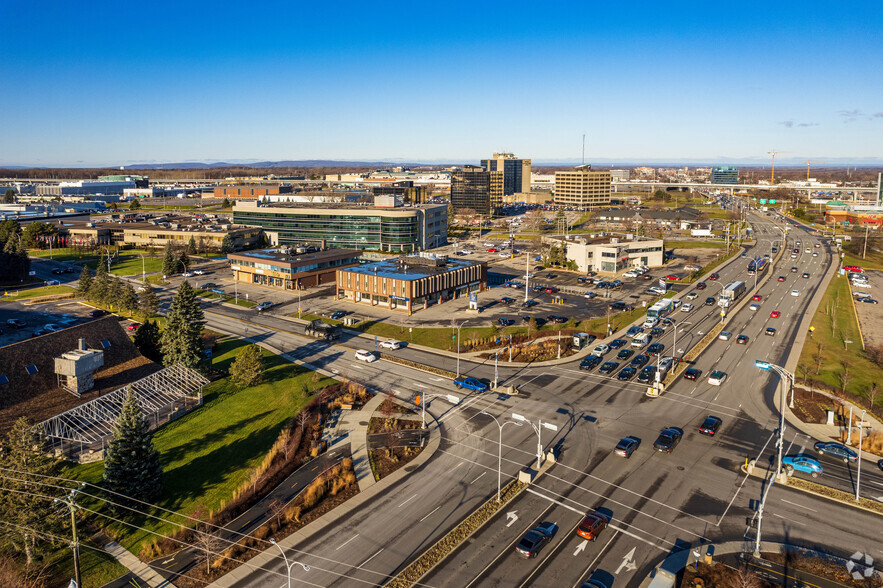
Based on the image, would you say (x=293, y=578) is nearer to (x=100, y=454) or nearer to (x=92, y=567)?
(x=92, y=567)

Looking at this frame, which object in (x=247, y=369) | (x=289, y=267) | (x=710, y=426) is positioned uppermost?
(x=289, y=267)

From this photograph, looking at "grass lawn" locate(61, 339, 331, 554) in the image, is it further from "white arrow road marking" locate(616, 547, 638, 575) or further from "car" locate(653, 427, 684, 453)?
"car" locate(653, 427, 684, 453)

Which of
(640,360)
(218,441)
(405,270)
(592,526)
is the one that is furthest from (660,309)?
(218,441)

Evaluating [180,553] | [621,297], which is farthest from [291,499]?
[621,297]

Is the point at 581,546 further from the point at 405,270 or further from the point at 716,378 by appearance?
the point at 405,270

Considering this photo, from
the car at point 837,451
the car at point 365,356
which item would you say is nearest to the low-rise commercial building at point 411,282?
the car at point 365,356
